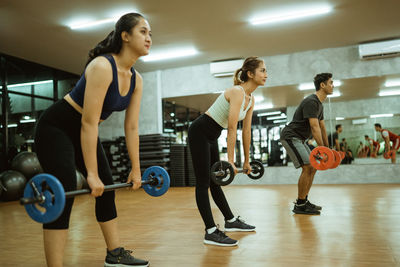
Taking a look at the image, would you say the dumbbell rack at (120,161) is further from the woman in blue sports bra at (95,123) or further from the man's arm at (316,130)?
the woman in blue sports bra at (95,123)

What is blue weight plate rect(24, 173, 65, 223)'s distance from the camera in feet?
3.55

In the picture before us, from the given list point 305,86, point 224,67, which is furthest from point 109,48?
point 305,86

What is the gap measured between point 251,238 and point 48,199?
1.38m

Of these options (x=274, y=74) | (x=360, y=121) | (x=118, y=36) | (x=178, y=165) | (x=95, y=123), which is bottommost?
(x=178, y=165)

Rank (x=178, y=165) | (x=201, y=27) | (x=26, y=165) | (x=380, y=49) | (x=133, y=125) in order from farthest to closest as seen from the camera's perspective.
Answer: (x=178, y=165), (x=380, y=49), (x=26, y=165), (x=201, y=27), (x=133, y=125)

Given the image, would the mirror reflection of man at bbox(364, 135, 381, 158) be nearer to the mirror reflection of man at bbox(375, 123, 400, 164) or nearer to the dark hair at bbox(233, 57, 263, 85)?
the mirror reflection of man at bbox(375, 123, 400, 164)

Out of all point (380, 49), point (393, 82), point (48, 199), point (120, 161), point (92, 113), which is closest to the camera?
point (48, 199)

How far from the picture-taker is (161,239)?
7.34ft

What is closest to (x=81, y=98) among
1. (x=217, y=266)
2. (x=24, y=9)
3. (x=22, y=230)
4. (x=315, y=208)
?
(x=217, y=266)

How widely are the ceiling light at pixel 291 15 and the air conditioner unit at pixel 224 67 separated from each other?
5.42 ft

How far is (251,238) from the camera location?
213cm

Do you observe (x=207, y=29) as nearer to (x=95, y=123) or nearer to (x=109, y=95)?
(x=109, y=95)

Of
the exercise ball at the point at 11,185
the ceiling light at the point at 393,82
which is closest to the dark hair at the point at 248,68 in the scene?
the exercise ball at the point at 11,185

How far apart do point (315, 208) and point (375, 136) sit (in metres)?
3.63
